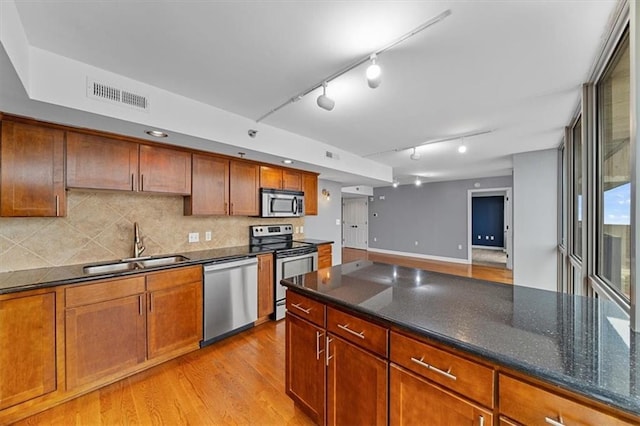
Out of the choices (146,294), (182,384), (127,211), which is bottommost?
(182,384)

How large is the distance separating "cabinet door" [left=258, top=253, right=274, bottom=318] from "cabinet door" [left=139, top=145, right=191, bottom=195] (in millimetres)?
1224

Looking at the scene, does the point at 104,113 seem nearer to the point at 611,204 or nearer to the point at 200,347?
the point at 200,347

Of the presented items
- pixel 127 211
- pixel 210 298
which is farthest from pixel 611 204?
pixel 127 211

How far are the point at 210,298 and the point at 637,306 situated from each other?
307 centimetres

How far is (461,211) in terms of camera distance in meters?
7.39

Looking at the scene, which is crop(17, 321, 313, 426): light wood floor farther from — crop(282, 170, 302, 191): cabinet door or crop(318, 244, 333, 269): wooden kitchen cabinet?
crop(282, 170, 302, 191): cabinet door

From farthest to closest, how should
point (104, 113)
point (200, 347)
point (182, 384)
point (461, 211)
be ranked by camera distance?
point (461, 211) → point (200, 347) → point (182, 384) → point (104, 113)

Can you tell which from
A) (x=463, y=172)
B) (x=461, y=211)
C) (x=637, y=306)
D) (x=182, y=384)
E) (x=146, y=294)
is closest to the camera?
(x=637, y=306)

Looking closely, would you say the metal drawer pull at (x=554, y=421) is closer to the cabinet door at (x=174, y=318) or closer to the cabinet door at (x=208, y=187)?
the cabinet door at (x=174, y=318)

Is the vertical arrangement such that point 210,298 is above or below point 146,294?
below

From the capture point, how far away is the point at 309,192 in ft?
15.2

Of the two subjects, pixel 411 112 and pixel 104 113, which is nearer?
pixel 104 113

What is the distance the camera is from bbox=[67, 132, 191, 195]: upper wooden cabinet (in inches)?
90.0

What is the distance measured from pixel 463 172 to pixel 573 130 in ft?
10.5
